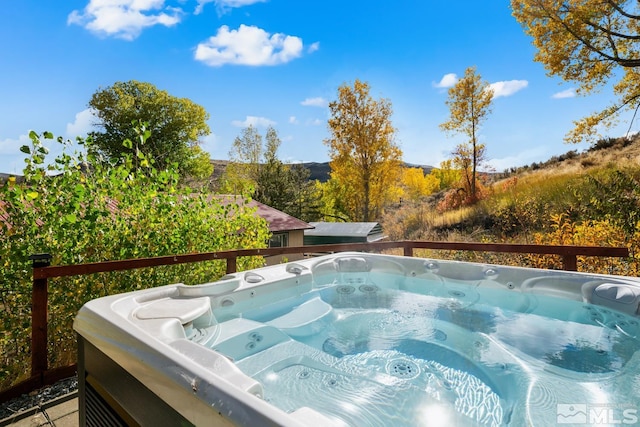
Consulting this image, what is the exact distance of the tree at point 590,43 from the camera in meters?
A: 6.28

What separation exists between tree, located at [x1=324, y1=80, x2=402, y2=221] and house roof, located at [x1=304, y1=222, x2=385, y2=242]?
2428 mm

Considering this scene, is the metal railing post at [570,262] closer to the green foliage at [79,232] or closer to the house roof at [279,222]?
the green foliage at [79,232]

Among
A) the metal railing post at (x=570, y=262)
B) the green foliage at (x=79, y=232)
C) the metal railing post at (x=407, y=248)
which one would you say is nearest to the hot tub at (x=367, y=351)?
the metal railing post at (x=570, y=262)

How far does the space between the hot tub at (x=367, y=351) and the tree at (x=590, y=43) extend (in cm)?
625

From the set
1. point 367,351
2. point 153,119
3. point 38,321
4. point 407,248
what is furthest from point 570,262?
point 153,119

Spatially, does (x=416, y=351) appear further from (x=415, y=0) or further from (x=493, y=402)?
(x=415, y=0)

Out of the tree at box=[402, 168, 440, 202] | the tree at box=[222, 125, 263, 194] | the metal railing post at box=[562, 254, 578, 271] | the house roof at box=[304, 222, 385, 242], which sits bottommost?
the house roof at box=[304, 222, 385, 242]

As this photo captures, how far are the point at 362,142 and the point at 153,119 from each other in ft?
36.2

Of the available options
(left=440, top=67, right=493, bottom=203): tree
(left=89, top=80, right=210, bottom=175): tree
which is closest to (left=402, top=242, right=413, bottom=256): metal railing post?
(left=440, top=67, right=493, bottom=203): tree

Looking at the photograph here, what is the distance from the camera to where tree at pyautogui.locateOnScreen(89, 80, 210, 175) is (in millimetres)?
16859

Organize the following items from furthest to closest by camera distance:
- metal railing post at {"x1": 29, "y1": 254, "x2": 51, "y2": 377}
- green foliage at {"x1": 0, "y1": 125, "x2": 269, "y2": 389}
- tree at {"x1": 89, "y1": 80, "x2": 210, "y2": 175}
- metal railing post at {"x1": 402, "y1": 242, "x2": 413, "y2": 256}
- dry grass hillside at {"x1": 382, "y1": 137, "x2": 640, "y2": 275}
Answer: tree at {"x1": 89, "y1": 80, "x2": 210, "y2": 175}, dry grass hillside at {"x1": 382, "y1": 137, "x2": 640, "y2": 275}, metal railing post at {"x1": 402, "y1": 242, "x2": 413, "y2": 256}, green foliage at {"x1": 0, "y1": 125, "x2": 269, "y2": 389}, metal railing post at {"x1": 29, "y1": 254, "x2": 51, "y2": 377}

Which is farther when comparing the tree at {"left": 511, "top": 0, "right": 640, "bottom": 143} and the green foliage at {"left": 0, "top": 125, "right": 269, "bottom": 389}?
the tree at {"left": 511, "top": 0, "right": 640, "bottom": 143}

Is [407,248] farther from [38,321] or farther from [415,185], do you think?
[415,185]

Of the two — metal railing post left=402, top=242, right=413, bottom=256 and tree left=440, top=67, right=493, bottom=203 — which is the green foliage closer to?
metal railing post left=402, top=242, right=413, bottom=256
